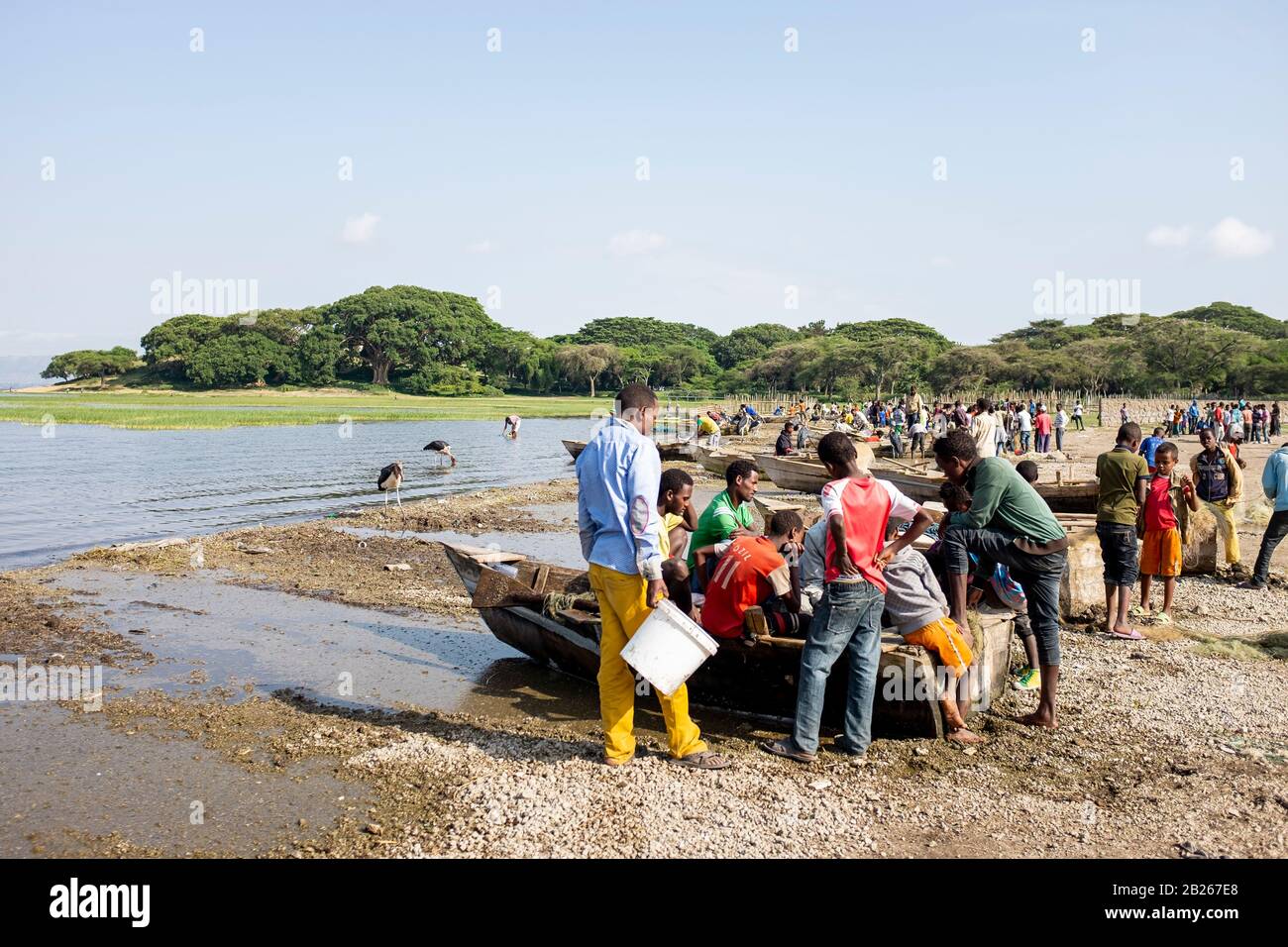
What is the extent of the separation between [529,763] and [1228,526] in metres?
9.80

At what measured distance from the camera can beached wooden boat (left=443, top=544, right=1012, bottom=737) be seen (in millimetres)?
6078

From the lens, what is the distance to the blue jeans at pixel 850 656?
5711mm

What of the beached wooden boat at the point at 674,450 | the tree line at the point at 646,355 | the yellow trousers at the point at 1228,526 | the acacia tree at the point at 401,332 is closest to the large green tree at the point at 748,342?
the tree line at the point at 646,355

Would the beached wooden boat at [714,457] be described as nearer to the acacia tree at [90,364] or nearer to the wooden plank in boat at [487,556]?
the wooden plank in boat at [487,556]

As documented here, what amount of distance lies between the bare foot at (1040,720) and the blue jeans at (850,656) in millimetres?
1317

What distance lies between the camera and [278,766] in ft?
20.5

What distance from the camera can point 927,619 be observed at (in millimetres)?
6148

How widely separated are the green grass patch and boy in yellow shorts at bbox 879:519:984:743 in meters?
49.3

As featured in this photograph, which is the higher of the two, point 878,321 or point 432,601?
point 878,321

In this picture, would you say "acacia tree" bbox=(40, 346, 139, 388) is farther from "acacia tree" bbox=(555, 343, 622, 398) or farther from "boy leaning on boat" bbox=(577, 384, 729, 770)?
"boy leaning on boat" bbox=(577, 384, 729, 770)

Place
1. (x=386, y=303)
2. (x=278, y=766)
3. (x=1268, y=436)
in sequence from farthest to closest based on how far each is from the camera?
(x=386, y=303) → (x=1268, y=436) → (x=278, y=766)
